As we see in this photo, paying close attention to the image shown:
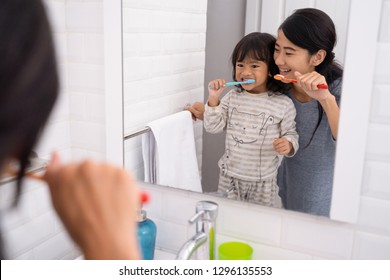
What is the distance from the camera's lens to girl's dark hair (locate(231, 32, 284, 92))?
893 millimetres

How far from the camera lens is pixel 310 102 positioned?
34.9 inches

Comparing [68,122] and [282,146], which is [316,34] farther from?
[68,122]

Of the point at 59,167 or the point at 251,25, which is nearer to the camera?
the point at 59,167

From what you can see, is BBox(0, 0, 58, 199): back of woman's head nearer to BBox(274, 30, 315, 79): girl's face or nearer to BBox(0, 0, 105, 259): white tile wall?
BBox(274, 30, 315, 79): girl's face

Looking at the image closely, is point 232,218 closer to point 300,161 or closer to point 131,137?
point 300,161

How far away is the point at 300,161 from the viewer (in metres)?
0.92

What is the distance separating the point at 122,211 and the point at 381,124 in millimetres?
561

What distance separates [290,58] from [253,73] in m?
0.09

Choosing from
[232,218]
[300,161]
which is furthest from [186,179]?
[300,161]

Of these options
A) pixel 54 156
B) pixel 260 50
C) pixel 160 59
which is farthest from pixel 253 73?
pixel 54 156

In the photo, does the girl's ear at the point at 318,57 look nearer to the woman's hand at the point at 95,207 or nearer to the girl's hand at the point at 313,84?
the girl's hand at the point at 313,84

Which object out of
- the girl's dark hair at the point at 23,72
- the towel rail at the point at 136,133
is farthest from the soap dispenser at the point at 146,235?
the girl's dark hair at the point at 23,72

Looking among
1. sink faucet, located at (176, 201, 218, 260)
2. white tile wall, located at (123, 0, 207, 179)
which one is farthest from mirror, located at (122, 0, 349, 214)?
sink faucet, located at (176, 201, 218, 260)

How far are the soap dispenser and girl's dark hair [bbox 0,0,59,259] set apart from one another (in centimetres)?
58
